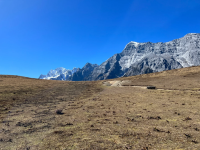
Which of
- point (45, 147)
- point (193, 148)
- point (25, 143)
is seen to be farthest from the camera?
point (25, 143)

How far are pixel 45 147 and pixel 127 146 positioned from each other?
20.6ft

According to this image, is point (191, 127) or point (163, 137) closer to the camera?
point (163, 137)

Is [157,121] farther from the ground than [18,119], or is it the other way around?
[18,119]

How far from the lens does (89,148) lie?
895cm

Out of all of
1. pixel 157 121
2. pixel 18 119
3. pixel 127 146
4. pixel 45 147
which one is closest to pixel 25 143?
pixel 45 147

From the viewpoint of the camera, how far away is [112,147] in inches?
355

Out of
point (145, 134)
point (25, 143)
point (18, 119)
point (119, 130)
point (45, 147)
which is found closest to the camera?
point (45, 147)

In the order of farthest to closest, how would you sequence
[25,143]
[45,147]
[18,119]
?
[18,119] → [25,143] → [45,147]

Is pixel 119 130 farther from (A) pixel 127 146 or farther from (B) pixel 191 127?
(B) pixel 191 127

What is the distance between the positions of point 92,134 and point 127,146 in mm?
3474

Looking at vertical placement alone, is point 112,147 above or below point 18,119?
below

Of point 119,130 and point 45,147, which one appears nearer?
point 45,147

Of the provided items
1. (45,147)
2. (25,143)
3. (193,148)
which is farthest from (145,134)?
(25,143)

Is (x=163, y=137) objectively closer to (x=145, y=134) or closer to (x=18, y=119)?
(x=145, y=134)
